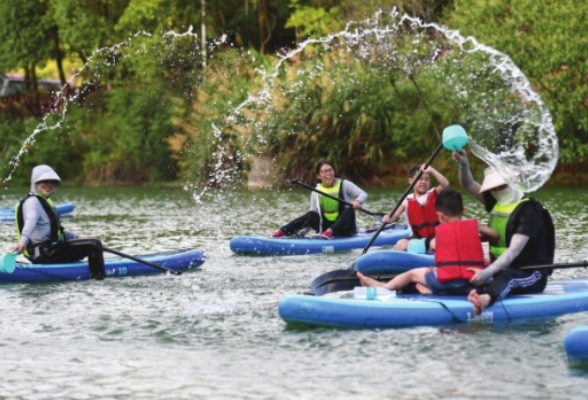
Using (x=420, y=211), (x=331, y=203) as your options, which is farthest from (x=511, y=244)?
(x=331, y=203)

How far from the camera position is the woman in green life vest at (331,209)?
53.3ft

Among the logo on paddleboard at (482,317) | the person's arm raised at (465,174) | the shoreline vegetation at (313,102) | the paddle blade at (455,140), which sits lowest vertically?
the logo on paddleboard at (482,317)

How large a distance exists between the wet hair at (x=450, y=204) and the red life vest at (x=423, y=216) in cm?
397

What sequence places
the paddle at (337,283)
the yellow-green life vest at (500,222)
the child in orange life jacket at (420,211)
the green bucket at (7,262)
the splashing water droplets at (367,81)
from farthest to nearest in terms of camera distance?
the splashing water droplets at (367,81)
the child in orange life jacket at (420,211)
the green bucket at (7,262)
the paddle at (337,283)
the yellow-green life vest at (500,222)

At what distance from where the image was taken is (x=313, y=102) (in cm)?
3156

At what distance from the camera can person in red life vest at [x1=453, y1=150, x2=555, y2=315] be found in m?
9.86

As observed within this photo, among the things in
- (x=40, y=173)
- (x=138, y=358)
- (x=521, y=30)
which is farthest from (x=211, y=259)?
(x=521, y=30)

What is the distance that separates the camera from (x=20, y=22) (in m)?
44.5

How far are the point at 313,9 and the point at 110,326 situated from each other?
2997 cm

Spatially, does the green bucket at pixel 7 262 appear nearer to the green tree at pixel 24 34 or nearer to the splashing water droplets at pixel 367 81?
the splashing water droplets at pixel 367 81

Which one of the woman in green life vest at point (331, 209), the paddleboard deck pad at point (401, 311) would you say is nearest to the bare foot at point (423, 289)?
the paddleboard deck pad at point (401, 311)

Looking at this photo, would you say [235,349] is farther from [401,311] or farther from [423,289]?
[423,289]

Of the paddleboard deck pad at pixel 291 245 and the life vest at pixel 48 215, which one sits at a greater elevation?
the life vest at pixel 48 215

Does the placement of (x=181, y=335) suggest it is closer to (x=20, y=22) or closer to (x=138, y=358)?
(x=138, y=358)
